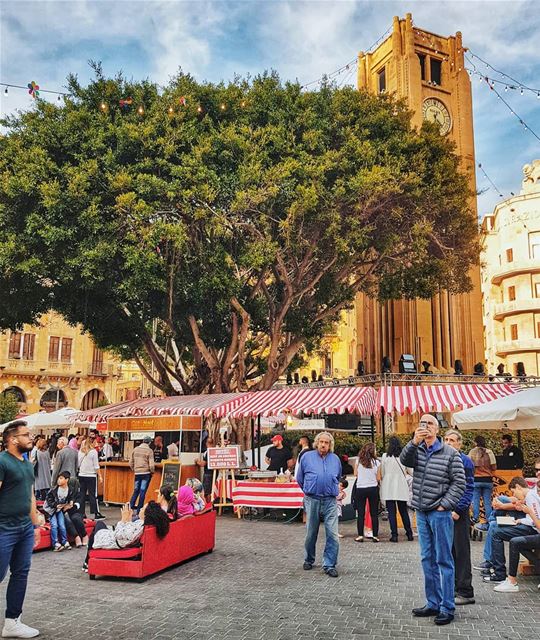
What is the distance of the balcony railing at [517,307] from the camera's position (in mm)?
42156

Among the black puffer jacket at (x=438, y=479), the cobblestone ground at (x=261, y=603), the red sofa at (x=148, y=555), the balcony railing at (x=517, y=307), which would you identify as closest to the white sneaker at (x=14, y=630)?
the cobblestone ground at (x=261, y=603)

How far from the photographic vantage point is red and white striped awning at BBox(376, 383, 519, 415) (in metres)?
14.6

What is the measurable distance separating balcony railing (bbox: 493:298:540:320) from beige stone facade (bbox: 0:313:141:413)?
91.6 feet

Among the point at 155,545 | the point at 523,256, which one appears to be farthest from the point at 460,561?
the point at 523,256

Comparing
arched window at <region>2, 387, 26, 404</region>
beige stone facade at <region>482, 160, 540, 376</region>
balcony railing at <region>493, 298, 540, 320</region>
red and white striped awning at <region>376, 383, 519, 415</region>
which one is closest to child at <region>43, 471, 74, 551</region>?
red and white striped awning at <region>376, 383, 519, 415</region>

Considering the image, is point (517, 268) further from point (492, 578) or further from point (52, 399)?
point (492, 578)

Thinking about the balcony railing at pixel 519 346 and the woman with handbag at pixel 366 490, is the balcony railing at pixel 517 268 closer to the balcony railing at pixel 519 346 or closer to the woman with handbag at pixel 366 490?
the balcony railing at pixel 519 346

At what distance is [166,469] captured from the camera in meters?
14.9

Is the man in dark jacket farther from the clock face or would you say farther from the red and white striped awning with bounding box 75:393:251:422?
the clock face

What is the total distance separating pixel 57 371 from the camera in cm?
4803

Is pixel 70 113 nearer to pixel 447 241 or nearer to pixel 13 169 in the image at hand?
pixel 13 169

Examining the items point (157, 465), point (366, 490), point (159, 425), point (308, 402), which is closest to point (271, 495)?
point (366, 490)

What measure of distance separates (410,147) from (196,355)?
1066 cm

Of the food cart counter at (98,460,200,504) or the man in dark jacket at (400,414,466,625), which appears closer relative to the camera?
the man in dark jacket at (400,414,466,625)
